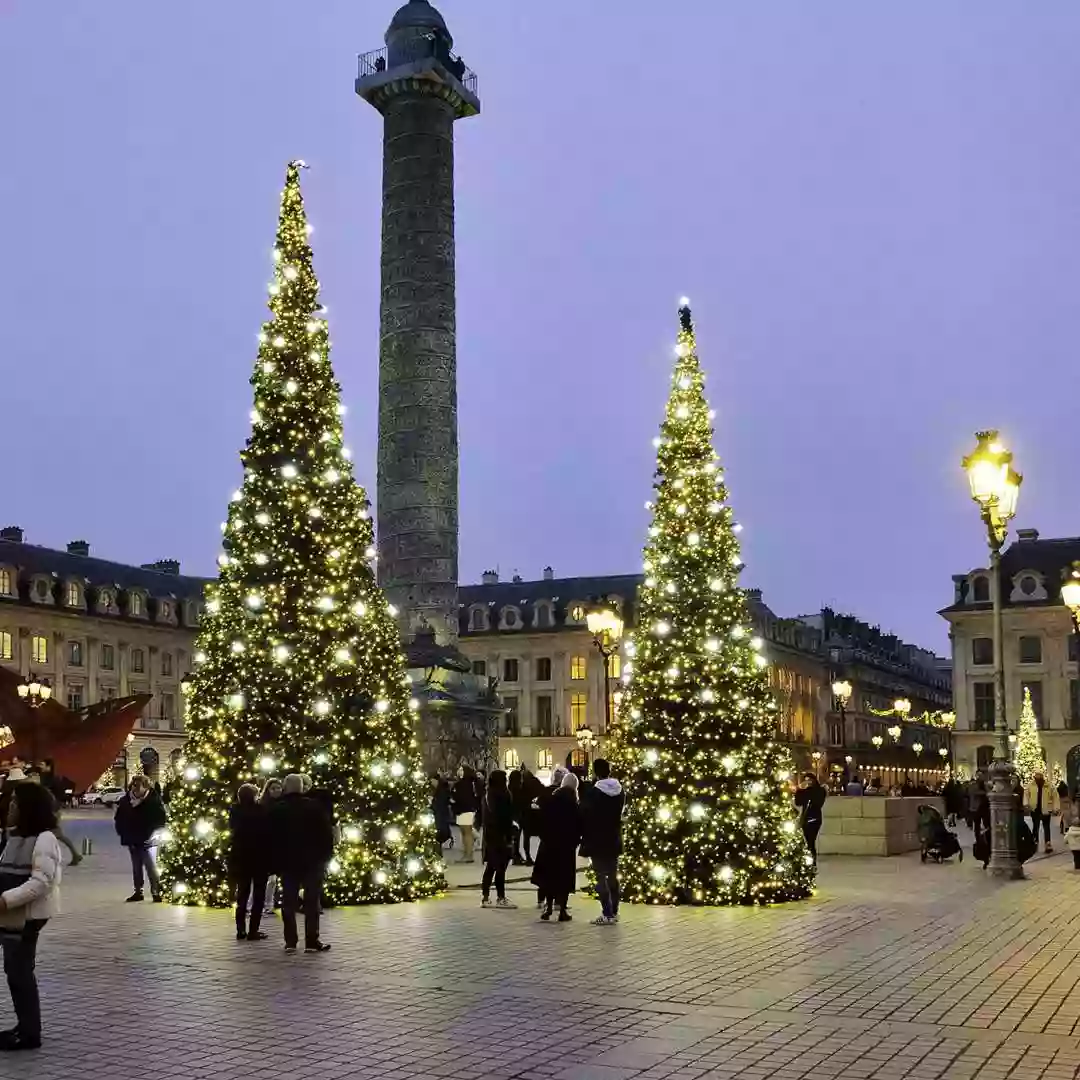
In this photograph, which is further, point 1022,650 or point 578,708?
point 578,708

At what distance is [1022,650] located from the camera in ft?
260

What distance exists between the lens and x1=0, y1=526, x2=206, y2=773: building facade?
77.2m

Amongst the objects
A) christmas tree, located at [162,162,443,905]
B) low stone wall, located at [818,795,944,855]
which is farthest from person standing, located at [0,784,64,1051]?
low stone wall, located at [818,795,944,855]

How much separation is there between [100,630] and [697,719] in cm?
6902

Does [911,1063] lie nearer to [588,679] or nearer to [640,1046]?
[640,1046]

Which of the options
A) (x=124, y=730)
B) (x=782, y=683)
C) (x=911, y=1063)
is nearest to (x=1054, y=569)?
(x=782, y=683)

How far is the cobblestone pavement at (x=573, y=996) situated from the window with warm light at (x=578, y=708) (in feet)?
234

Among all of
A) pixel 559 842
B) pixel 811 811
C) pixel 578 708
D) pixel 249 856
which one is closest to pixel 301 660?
pixel 249 856

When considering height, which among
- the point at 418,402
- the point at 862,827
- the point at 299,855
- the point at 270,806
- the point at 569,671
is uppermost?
the point at 418,402

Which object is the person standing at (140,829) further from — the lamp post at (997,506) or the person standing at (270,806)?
the lamp post at (997,506)

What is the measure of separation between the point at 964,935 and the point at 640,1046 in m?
6.45

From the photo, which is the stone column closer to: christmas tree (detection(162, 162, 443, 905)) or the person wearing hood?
christmas tree (detection(162, 162, 443, 905))

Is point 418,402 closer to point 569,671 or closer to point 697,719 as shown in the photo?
point 697,719

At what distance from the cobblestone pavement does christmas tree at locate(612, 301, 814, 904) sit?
0.90m
